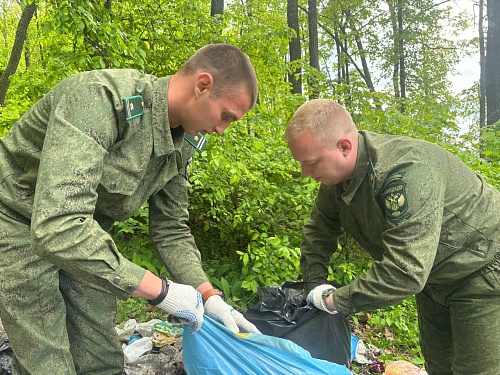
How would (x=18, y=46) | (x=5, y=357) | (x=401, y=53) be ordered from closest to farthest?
1. (x=5, y=357)
2. (x=18, y=46)
3. (x=401, y=53)

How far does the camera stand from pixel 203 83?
68.4 inches

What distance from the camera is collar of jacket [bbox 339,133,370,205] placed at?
2020mm

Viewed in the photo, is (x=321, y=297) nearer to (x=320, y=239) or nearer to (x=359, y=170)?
(x=320, y=239)

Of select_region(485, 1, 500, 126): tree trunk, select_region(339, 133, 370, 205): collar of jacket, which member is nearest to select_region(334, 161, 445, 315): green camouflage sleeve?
select_region(339, 133, 370, 205): collar of jacket

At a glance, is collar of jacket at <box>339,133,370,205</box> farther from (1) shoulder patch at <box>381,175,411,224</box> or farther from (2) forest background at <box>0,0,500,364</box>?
(2) forest background at <box>0,0,500,364</box>

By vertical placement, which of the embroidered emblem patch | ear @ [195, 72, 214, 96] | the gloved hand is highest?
ear @ [195, 72, 214, 96]

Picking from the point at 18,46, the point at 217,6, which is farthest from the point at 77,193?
the point at 18,46

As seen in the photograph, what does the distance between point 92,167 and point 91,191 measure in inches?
3.2

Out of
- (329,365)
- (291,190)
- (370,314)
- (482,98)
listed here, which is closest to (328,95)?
(291,190)

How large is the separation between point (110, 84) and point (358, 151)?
1.13 meters

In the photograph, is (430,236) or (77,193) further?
(430,236)

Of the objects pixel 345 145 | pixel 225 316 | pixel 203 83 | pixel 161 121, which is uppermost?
pixel 203 83

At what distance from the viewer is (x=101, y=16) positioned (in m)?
4.23

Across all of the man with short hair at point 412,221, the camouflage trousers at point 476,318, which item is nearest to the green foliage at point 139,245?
the man with short hair at point 412,221
